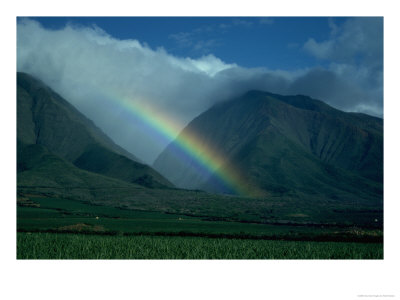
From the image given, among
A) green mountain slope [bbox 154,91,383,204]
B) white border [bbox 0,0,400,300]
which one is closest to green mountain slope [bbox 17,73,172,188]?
green mountain slope [bbox 154,91,383,204]

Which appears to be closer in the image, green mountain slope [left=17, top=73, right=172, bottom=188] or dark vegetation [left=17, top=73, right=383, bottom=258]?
dark vegetation [left=17, top=73, right=383, bottom=258]

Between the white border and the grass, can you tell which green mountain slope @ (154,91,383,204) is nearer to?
the grass

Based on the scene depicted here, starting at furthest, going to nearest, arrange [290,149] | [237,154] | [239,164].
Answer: [237,154] → [290,149] → [239,164]

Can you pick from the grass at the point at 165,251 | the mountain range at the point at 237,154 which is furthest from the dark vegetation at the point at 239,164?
the grass at the point at 165,251

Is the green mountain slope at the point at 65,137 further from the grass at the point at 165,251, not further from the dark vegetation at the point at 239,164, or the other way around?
the grass at the point at 165,251
